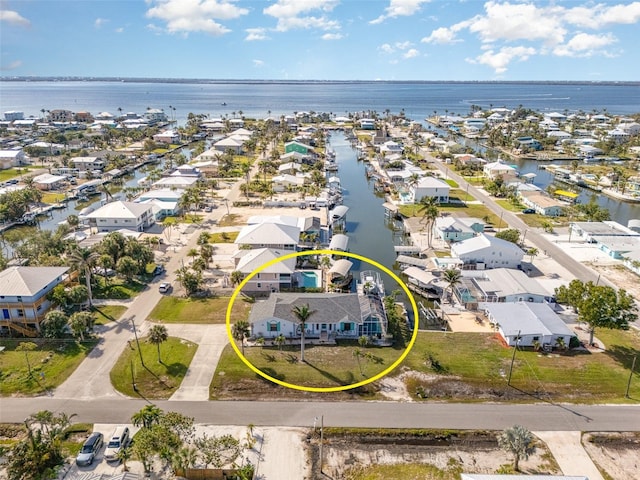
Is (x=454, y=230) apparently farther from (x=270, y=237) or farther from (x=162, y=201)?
(x=162, y=201)

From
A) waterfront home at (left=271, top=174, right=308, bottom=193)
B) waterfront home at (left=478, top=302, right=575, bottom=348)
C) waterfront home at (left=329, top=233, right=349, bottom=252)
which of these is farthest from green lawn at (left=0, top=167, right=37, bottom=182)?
waterfront home at (left=478, top=302, right=575, bottom=348)

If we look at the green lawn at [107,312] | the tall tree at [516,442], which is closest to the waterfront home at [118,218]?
the green lawn at [107,312]

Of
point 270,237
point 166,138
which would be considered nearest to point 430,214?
point 270,237

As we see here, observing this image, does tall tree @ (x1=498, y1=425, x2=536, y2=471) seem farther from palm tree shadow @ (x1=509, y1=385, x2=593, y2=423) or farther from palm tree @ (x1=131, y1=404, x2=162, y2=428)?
palm tree @ (x1=131, y1=404, x2=162, y2=428)

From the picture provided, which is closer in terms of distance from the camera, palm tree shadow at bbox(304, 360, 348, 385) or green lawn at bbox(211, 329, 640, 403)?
green lawn at bbox(211, 329, 640, 403)

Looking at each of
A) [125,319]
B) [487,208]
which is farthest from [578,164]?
[125,319]

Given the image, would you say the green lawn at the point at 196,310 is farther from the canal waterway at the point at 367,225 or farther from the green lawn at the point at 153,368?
the canal waterway at the point at 367,225
